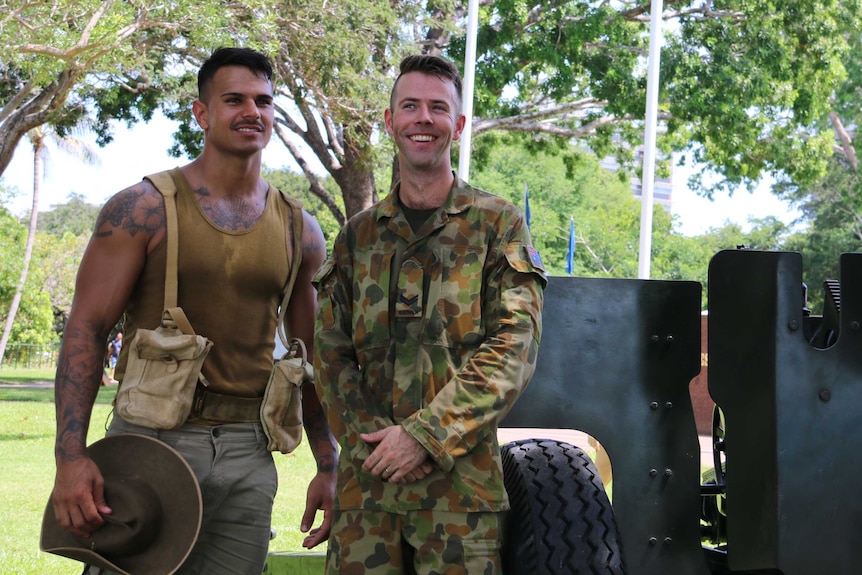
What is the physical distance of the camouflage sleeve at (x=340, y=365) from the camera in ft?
9.72

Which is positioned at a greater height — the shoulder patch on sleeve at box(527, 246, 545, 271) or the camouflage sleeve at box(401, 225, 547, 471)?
the shoulder patch on sleeve at box(527, 246, 545, 271)

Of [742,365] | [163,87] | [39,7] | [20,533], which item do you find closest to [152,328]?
[742,365]

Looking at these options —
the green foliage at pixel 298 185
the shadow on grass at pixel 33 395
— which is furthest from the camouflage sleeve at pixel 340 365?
the green foliage at pixel 298 185

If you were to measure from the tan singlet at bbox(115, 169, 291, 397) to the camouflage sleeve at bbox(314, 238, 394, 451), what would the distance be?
34 centimetres

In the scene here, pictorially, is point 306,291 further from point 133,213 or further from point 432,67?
point 432,67

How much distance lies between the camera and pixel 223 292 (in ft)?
11.1

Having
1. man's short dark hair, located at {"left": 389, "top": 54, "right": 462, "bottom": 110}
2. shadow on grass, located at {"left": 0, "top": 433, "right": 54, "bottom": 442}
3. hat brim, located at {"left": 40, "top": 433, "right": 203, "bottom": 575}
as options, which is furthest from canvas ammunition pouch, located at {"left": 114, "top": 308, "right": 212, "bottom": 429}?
shadow on grass, located at {"left": 0, "top": 433, "right": 54, "bottom": 442}

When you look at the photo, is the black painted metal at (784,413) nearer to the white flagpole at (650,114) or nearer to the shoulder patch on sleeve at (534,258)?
the shoulder patch on sleeve at (534,258)

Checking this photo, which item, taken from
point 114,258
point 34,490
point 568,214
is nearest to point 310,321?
point 114,258

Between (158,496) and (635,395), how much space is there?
144 centimetres

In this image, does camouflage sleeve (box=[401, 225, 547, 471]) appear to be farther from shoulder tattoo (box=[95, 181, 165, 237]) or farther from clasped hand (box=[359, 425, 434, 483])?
shoulder tattoo (box=[95, 181, 165, 237])

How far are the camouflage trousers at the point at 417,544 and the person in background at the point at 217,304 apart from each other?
1.25ft

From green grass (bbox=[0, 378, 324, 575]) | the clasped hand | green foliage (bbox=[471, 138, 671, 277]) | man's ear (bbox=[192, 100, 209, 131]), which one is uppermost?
green foliage (bbox=[471, 138, 671, 277])

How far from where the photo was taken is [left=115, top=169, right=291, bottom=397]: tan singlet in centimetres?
334
